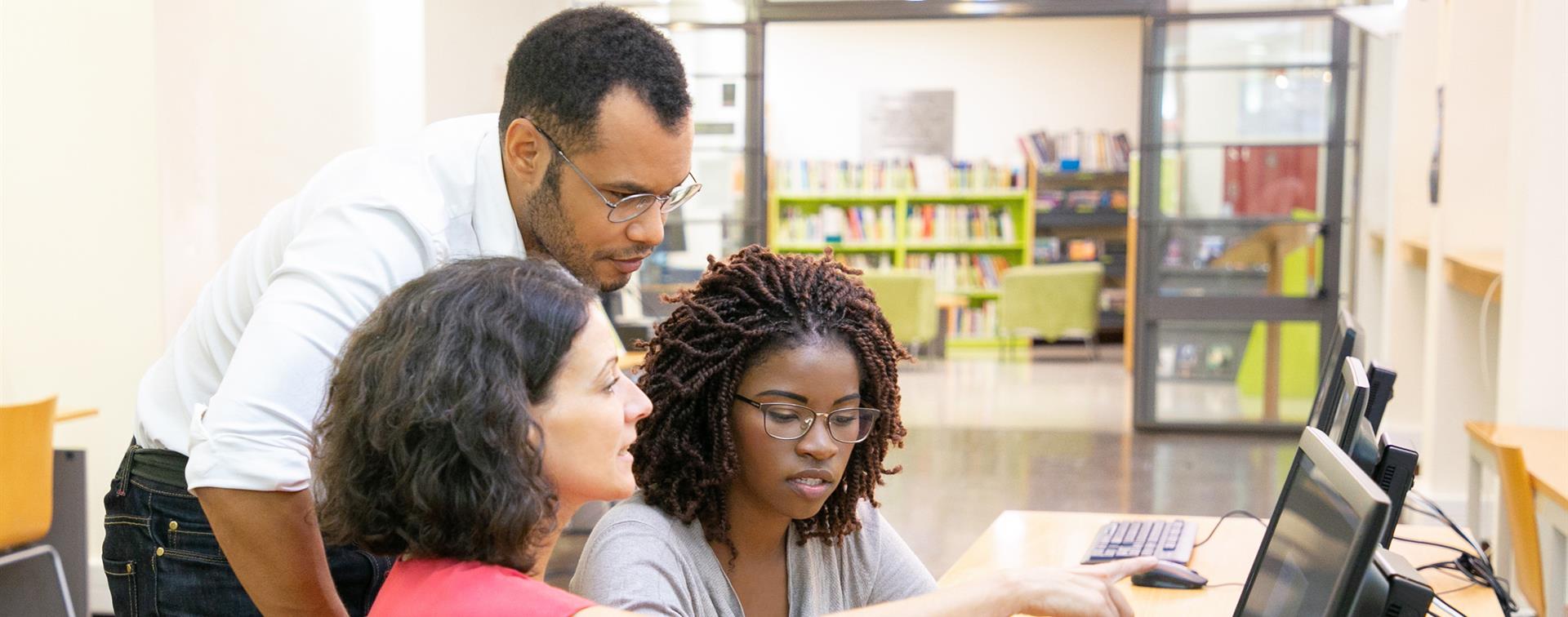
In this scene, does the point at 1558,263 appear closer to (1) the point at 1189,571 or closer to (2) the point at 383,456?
(1) the point at 1189,571

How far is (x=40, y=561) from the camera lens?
11.1 ft

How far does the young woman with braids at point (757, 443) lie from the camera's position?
5.18 feet

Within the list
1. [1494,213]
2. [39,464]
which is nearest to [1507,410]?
[1494,213]

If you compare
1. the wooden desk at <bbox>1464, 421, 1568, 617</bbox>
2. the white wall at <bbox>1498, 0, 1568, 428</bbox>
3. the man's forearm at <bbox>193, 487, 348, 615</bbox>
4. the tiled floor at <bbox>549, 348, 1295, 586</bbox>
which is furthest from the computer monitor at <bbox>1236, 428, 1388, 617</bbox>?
the tiled floor at <bbox>549, 348, 1295, 586</bbox>

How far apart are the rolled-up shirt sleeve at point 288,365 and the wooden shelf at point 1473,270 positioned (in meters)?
3.70

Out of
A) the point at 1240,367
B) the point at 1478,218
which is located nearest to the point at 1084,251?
the point at 1240,367

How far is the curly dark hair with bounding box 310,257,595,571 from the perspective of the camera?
3.41 ft

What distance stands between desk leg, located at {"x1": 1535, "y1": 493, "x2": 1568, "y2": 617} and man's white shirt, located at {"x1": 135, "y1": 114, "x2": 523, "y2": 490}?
208cm

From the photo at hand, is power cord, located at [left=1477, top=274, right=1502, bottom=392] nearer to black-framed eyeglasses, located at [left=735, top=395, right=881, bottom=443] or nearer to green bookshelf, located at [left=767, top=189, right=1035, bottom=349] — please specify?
black-framed eyeglasses, located at [left=735, top=395, right=881, bottom=443]

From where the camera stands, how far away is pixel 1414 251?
5.80 metres

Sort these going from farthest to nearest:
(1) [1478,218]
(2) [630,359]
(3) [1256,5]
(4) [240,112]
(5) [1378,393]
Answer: (3) [1256,5]
(1) [1478,218]
(2) [630,359]
(4) [240,112]
(5) [1378,393]

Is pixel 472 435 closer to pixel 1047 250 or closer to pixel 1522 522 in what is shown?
pixel 1522 522

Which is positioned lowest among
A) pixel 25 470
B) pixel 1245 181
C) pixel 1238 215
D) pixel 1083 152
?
pixel 25 470

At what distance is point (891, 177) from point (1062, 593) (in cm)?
972
